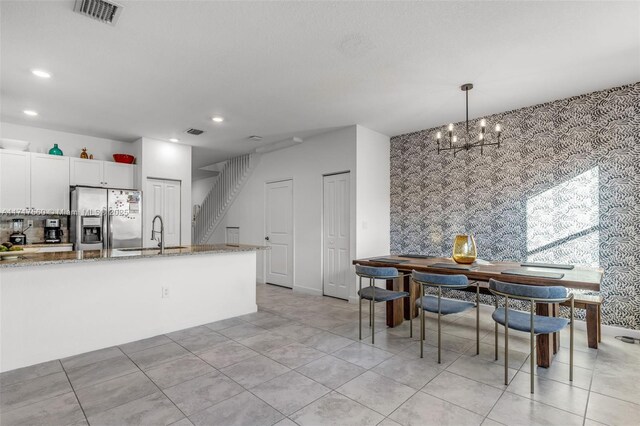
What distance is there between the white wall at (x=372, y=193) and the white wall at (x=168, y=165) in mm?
3246

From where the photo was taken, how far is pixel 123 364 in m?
2.79

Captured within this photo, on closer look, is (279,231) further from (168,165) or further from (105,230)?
(105,230)

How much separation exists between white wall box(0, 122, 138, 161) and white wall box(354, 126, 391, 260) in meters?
4.06

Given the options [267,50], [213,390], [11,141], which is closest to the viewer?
[213,390]

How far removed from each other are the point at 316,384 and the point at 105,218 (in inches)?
172

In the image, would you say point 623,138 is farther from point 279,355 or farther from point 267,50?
point 279,355

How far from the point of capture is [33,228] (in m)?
4.99

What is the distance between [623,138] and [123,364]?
5.49 m

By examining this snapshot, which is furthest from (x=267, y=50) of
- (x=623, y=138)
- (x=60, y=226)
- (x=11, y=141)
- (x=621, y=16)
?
(x=60, y=226)

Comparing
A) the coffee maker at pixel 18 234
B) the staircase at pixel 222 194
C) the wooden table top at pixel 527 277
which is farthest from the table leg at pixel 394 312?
the coffee maker at pixel 18 234

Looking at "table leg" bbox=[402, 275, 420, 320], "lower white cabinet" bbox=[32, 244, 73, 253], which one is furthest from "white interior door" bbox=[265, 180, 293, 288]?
"lower white cabinet" bbox=[32, 244, 73, 253]

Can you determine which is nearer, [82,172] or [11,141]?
[11,141]

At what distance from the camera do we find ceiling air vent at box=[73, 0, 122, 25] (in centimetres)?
218

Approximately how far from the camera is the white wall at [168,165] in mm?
5551
